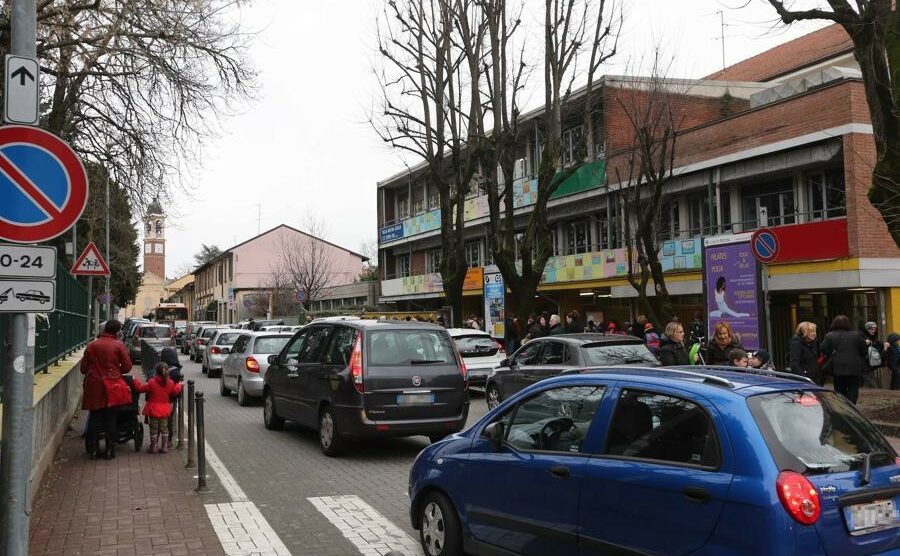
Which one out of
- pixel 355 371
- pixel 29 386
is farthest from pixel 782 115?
pixel 29 386

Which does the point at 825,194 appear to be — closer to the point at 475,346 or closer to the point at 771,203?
the point at 771,203

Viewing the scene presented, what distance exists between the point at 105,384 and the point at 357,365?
10.5 ft

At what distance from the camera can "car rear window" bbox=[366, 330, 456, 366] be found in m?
9.86

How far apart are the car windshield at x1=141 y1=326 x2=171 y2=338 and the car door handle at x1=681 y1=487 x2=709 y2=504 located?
31.0 m

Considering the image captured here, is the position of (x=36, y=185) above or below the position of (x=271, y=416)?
above

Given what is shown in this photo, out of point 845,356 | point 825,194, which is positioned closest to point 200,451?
point 845,356

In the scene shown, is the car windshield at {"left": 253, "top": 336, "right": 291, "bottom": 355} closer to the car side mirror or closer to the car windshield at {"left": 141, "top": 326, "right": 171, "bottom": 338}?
the car side mirror

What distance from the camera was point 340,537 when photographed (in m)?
6.39

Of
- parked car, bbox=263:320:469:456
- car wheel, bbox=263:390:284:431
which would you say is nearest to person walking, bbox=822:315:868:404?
parked car, bbox=263:320:469:456

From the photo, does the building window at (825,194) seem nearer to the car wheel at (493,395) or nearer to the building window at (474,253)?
the car wheel at (493,395)

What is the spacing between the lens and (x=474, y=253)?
40.7 metres

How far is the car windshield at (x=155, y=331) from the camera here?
3216 centimetres

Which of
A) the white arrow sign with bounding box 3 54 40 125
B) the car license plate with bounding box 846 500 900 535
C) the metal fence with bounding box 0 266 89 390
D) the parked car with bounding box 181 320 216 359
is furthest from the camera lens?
the parked car with bounding box 181 320 216 359

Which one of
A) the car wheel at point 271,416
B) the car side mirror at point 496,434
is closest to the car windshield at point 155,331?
the car wheel at point 271,416
